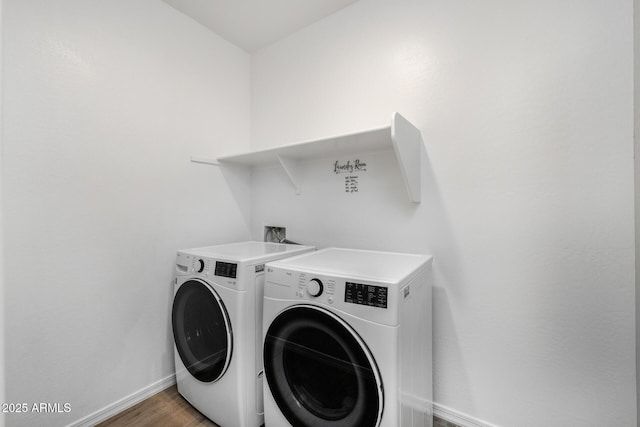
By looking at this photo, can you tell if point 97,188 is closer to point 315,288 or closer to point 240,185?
point 240,185

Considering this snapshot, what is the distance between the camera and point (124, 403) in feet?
5.59

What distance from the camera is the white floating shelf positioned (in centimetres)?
150

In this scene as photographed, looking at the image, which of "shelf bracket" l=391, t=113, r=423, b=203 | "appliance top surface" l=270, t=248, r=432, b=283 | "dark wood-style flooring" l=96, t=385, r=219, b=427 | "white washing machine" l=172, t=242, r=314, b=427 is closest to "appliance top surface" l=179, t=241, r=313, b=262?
"white washing machine" l=172, t=242, r=314, b=427

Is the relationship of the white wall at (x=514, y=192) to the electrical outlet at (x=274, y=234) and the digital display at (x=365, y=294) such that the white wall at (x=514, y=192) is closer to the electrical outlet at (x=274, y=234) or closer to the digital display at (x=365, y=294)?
the electrical outlet at (x=274, y=234)

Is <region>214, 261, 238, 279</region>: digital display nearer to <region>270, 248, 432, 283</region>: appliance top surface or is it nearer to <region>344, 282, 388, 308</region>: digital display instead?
<region>270, 248, 432, 283</region>: appliance top surface

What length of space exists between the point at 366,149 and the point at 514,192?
825mm

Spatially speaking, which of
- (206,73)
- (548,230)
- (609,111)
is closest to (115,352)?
(206,73)

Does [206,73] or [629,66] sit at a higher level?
[206,73]

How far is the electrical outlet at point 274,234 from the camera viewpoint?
2.32m

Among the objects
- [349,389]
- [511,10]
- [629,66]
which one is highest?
[511,10]

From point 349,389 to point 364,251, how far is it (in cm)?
82

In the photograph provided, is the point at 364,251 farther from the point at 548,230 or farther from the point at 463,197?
the point at 548,230

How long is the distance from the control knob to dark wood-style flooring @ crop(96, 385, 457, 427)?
1057mm

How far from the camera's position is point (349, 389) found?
1.16 metres
